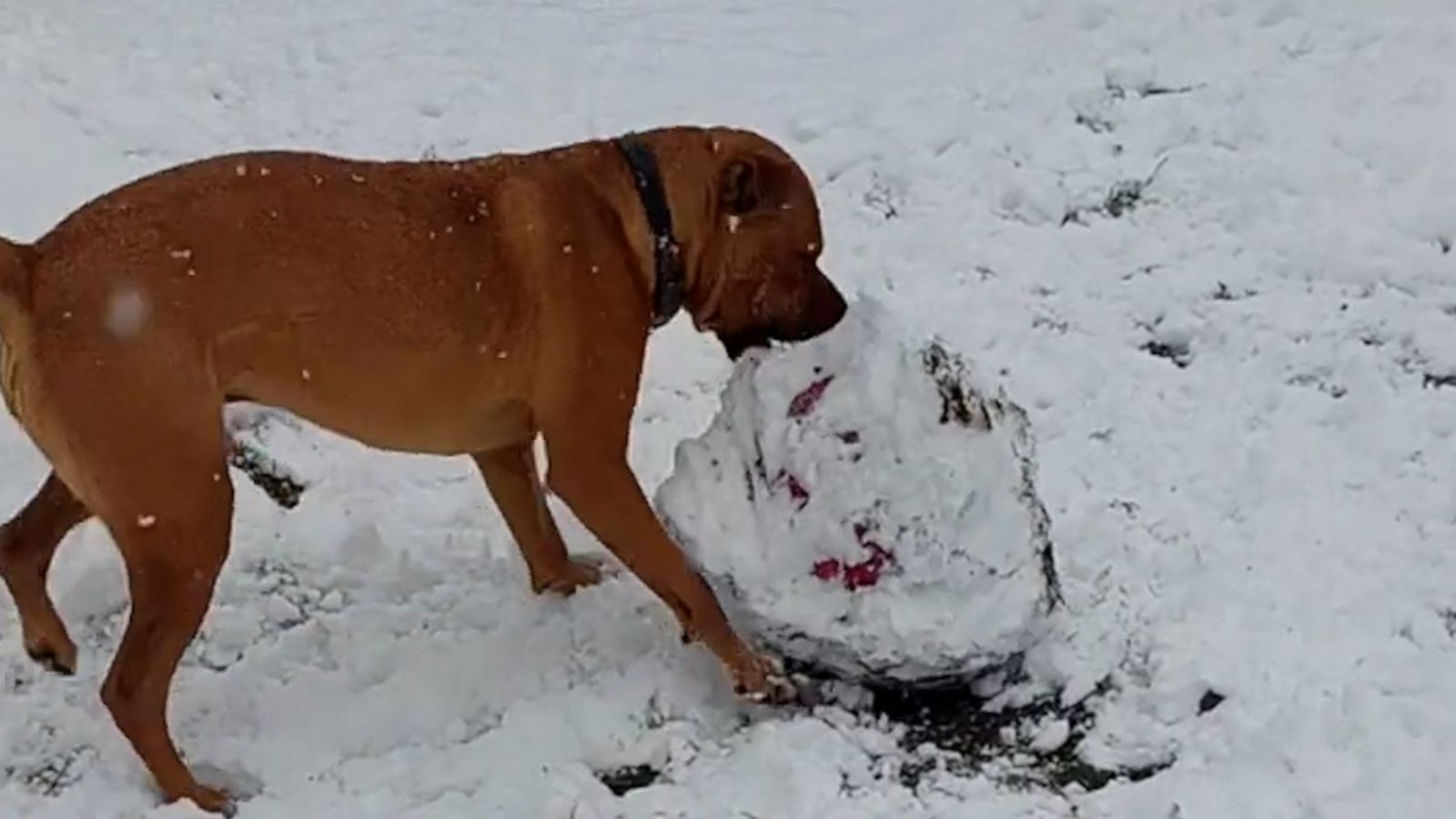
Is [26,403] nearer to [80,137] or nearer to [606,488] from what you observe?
[606,488]

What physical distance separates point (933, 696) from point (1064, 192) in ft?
8.48

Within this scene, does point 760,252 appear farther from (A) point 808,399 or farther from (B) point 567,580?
(B) point 567,580

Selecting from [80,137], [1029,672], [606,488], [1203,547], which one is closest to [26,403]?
[606,488]

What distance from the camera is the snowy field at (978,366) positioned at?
174 inches

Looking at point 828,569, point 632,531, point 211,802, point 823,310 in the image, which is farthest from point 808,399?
point 211,802

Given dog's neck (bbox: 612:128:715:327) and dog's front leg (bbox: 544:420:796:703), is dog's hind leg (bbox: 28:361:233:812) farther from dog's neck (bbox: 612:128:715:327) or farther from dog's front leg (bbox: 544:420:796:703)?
dog's neck (bbox: 612:128:715:327)

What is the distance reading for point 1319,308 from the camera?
608cm

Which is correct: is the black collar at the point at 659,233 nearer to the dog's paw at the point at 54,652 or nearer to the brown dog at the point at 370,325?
the brown dog at the point at 370,325

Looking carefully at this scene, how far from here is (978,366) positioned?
589 centimetres

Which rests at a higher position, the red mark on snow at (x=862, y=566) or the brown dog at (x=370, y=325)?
the brown dog at (x=370, y=325)

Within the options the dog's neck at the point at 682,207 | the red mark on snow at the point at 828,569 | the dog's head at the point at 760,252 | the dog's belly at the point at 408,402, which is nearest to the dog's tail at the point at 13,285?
the dog's belly at the point at 408,402

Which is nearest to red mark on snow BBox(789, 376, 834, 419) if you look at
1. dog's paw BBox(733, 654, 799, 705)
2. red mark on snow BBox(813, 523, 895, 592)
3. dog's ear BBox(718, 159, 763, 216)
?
red mark on snow BBox(813, 523, 895, 592)

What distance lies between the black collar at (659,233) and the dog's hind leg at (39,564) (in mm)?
1370

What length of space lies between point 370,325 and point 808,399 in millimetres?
940
